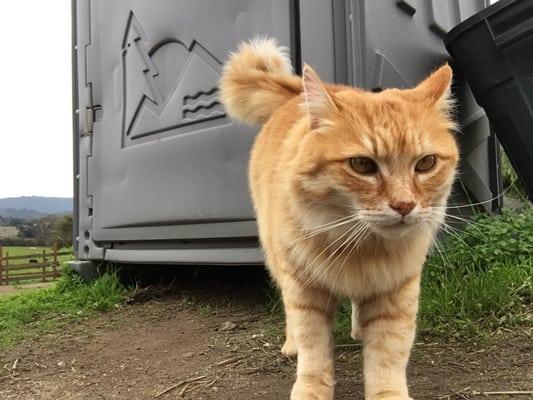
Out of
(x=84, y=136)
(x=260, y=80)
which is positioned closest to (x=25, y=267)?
(x=84, y=136)

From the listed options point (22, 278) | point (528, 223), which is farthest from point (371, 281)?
point (22, 278)

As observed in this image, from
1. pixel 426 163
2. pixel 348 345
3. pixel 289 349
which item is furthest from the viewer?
pixel 348 345

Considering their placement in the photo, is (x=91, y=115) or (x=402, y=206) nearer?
(x=402, y=206)

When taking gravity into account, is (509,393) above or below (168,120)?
below

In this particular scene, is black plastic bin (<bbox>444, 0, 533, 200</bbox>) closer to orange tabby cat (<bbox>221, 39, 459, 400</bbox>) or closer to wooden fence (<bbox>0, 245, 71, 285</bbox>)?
orange tabby cat (<bbox>221, 39, 459, 400</bbox>)

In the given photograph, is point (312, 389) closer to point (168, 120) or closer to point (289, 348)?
point (289, 348)

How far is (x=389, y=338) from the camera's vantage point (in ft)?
Answer: 5.49

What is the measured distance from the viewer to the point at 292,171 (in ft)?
5.39

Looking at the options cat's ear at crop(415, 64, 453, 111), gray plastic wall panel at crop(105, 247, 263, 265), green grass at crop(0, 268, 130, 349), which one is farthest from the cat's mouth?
green grass at crop(0, 268, 130, 349)

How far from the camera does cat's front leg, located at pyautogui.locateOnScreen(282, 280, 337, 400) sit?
1704 mm

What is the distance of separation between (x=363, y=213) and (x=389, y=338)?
48 centimetres

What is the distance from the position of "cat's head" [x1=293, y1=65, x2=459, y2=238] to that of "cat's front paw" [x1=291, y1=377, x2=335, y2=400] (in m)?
0.56

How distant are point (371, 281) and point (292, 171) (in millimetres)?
435

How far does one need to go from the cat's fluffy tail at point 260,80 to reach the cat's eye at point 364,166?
1.11 m
